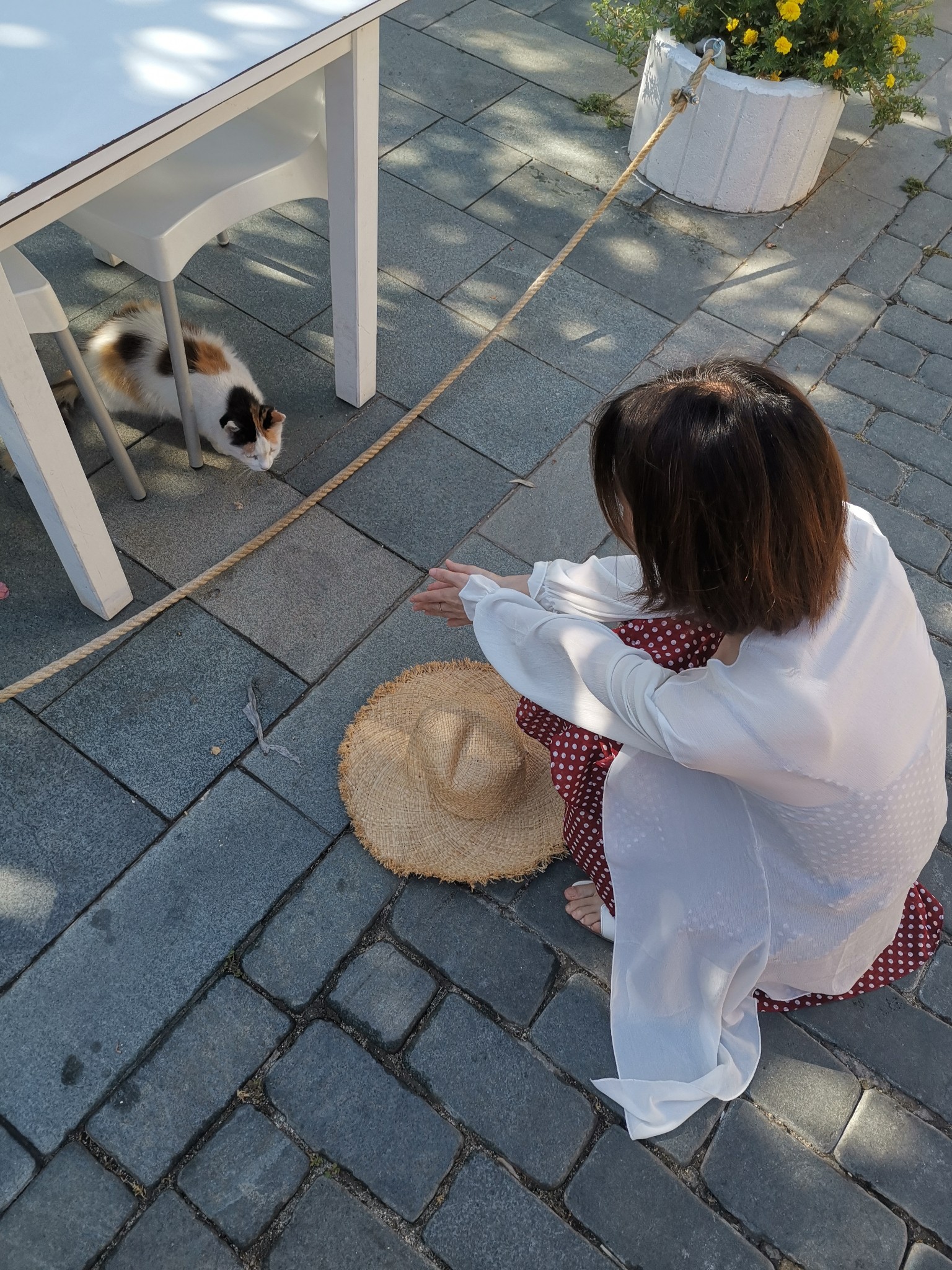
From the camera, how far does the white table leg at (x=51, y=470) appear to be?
1901mm

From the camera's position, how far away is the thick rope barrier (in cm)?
235

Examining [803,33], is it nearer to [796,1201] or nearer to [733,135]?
[733,135]

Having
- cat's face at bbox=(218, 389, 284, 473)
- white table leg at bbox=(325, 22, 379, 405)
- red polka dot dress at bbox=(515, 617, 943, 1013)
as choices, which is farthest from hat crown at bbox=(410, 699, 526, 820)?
white table leg at bbox=(325, 22, 379, 405)

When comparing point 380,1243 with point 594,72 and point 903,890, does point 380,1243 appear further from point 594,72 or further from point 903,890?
point 594,72

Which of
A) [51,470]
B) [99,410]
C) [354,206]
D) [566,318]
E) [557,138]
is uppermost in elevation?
[354,206]

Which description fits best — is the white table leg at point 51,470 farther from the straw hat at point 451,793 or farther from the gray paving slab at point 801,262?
the gray paving slab at point 801,262

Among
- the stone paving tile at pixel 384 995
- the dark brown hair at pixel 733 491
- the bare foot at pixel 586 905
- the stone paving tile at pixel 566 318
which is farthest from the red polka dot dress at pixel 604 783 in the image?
the stone paving tile at pixel 566 318

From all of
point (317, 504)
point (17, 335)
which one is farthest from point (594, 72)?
point (17, 335)

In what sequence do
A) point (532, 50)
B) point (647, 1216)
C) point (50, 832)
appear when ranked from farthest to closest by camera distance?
1. point (532, 50)
2. point (50, 832)
3. point (647, 1216)

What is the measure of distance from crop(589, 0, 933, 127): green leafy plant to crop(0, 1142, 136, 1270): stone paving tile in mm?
4097

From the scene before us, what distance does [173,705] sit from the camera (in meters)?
2.48

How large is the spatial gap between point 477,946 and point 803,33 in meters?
3.59

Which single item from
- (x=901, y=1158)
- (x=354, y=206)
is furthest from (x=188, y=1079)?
(x=354, y=206)

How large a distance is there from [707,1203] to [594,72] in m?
Answer: 4.83
